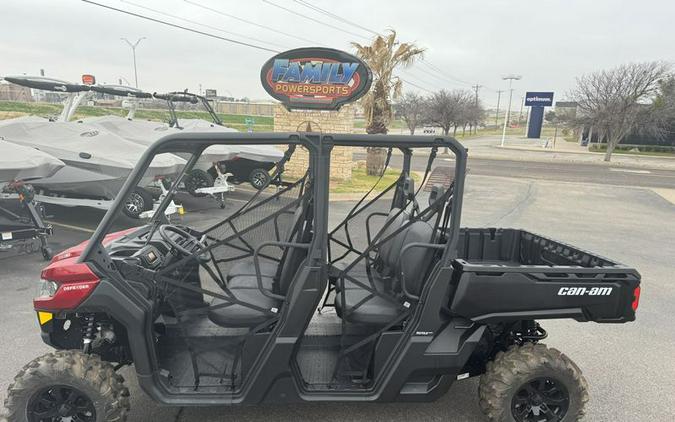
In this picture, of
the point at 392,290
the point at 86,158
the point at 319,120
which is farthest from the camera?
the point at 319,120

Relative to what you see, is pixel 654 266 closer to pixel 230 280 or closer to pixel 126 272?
pixel 230 280

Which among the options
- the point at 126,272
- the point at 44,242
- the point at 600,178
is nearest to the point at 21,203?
the point at 44,242

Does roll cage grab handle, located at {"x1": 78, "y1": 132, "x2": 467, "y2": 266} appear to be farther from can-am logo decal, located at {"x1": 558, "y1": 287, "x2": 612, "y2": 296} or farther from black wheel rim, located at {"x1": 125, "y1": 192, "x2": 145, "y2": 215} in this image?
black wheel rim, located at {"x1": 125, "y1": 192, "x2": 145, "y2": 215}

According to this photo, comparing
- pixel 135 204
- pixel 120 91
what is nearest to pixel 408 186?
pixel 135 204

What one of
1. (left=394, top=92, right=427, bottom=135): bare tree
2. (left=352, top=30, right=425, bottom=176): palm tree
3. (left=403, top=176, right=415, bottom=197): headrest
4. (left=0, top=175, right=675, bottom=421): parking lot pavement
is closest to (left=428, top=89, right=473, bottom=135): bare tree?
A: (left=394, top=92, right=427, bottom=135): bare tree

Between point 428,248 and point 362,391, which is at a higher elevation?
point 428,248

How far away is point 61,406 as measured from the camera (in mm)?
2648

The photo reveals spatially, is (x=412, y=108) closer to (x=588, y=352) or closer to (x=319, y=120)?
(x=319, y=120)

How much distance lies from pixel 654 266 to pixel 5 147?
34.8 feet

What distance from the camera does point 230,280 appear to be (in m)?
3.06

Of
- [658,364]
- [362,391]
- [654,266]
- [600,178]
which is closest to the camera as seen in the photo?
[362,391]

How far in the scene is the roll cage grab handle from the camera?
2.54 m

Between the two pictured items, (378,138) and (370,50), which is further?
(370,50)

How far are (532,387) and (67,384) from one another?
2995 millimetres
